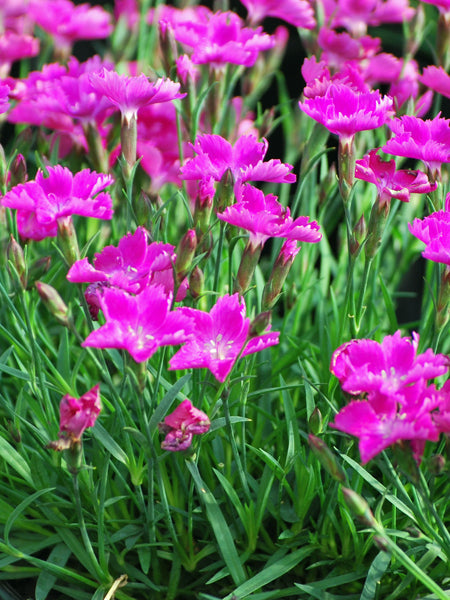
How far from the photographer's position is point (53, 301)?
83 centimetres

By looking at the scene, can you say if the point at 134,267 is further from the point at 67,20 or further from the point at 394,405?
the point at 67,20

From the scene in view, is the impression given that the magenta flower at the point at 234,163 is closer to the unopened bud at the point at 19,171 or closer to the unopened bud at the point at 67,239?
the unopened bud at the point at 67,239

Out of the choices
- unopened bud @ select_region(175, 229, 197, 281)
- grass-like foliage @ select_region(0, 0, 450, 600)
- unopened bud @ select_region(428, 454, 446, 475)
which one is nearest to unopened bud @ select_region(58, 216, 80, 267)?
grass-like foliage @ select_region(0, 0, 450, 600)

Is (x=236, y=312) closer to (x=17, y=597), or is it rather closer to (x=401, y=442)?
(x=401, y=442)

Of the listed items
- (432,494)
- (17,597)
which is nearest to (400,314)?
(432,494)

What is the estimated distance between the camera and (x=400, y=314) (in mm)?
1903

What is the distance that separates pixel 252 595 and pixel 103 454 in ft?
0.89

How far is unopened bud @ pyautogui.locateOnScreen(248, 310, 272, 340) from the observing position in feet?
2.59

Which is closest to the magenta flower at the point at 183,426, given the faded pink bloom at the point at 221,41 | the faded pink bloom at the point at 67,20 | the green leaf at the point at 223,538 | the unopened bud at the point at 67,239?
the green leaf at the point at 223,538

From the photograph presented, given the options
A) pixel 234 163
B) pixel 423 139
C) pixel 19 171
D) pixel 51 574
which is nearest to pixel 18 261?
pixel 19 171

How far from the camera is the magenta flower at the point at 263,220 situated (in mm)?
842

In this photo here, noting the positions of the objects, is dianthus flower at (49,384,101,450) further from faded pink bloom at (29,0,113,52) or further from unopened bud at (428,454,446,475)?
faded pink bloom at (29,0,113,52)

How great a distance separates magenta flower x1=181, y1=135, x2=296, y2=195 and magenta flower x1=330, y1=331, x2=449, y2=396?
229 mm

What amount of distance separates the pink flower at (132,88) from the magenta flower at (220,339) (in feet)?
0.94
